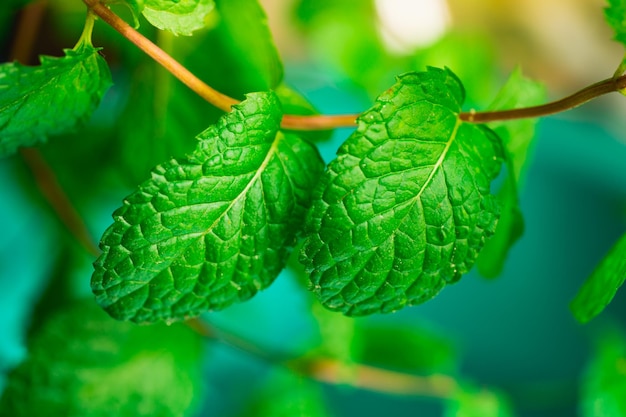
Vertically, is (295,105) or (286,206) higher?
(295,105)

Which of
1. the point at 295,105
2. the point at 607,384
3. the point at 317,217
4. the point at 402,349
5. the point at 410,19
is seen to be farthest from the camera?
the point at 410,19

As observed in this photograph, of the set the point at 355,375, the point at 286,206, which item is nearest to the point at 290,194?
the point at 286,206

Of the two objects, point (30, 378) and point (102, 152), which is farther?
point (102, 152)

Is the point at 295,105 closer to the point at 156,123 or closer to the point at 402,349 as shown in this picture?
the point at 156,123

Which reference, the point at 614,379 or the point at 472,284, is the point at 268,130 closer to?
the point at 614,379

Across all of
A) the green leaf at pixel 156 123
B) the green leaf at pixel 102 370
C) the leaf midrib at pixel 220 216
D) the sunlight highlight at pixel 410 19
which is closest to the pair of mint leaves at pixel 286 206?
the leaf midrib at pixel 220 216

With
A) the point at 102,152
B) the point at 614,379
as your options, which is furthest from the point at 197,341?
the point at 614,379
